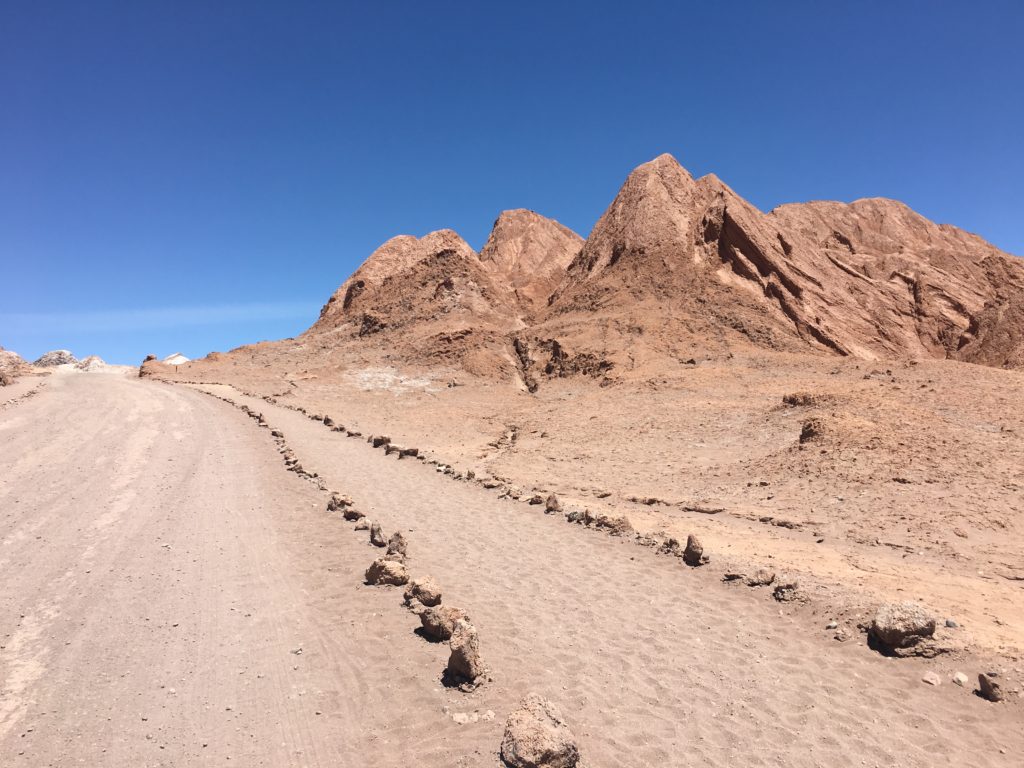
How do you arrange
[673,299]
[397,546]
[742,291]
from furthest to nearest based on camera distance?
[673,299] → [742,291] → [397,546]

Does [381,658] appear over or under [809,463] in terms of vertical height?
under

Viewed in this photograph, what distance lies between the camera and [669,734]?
473 centimetres

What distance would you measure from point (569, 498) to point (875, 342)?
33.8 metres

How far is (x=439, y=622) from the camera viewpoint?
5.98 metres

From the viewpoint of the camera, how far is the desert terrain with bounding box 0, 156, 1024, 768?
4.68 meters

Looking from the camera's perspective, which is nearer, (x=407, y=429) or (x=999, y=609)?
(x=999, y=609)

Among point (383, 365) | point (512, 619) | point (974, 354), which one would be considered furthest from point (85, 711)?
point (974, 354)

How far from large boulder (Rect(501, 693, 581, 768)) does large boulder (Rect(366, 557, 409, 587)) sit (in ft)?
11.2

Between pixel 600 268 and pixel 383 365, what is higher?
pixel 600 268

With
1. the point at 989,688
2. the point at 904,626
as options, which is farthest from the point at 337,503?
the point at 989,688

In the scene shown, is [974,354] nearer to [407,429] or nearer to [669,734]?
[407,429]

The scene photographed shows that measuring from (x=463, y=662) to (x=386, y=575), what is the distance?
2571 millimetres

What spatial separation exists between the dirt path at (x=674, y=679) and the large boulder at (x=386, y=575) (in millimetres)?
637

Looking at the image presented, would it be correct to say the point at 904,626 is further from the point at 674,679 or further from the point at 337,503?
the point at 337,503
